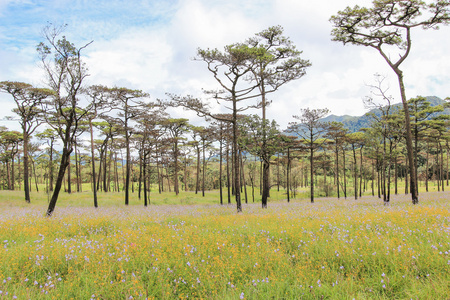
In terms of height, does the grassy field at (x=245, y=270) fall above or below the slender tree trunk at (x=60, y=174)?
below

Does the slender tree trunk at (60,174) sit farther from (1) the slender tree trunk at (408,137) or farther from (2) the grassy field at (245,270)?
(1) the slender tree trunk at (408,137)

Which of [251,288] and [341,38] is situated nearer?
[251,288]

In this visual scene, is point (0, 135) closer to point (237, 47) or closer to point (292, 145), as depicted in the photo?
point (237, 47)

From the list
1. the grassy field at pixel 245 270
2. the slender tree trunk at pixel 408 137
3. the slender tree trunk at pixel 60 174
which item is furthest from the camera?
the slender tree trunk at pixel 408 137

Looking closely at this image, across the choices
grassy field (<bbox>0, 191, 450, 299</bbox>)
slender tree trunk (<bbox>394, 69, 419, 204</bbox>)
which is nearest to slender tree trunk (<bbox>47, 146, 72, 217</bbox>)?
grassy field (<bbox>0, 191, 450, 299</bbox>)

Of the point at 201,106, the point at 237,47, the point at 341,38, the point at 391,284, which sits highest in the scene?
the point at 341,38

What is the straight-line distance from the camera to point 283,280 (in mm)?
3650

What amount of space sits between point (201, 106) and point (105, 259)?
11359 mm

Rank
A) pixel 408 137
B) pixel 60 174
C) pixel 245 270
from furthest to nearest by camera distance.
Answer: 1. pixel 408 137
2. pixel 60 174
3. pixel 245 270

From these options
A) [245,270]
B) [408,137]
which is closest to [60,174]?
[245,270]

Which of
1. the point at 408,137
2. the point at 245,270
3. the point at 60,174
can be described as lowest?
the point at 245,270

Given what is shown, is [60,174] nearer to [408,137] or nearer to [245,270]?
[245,270]

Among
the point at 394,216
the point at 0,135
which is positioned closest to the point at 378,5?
the point at 394,216

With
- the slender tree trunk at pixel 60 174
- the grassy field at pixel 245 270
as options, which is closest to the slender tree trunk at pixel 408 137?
the grassy field at pixel 245 270
